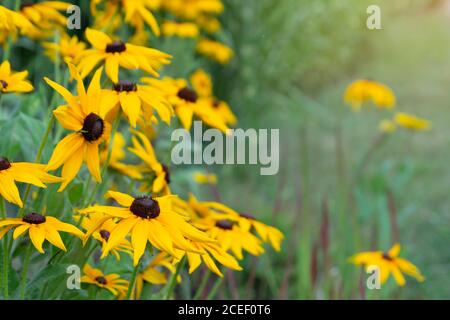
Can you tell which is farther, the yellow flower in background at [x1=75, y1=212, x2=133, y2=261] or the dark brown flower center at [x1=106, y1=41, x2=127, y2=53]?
the dark brown flower center at [x1=106, y1=41, x2=127, y2=53]

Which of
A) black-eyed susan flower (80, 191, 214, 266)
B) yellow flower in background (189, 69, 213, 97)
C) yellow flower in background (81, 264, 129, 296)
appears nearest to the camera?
black-eyed susan flower (80, 191, 214, 266)

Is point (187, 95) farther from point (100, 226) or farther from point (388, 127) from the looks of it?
point (388, 127)

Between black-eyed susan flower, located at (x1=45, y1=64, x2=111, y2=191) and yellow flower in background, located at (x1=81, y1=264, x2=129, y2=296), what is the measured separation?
0.69 feet

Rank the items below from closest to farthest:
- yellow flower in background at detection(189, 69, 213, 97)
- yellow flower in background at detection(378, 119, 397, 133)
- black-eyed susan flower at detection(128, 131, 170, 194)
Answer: black-eyed susan flower at detection(128, 131, 170, 194) < yellow flower in background at detection(378, 119, 397, 133) < yellow flower in background at detection(189, 69, 213, 97)

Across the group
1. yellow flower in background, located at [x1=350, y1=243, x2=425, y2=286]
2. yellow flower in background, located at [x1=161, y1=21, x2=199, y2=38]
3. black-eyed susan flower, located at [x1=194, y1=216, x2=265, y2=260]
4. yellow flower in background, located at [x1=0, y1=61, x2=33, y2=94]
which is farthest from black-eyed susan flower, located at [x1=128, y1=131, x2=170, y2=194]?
yellow flower in background, located at [x1=161, y1=21, x2=199, y2=38]

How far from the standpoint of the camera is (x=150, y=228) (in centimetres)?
109

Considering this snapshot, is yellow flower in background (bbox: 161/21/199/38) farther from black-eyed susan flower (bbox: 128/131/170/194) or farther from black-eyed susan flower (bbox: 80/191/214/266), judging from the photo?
black-eyed susan flower (bbox: 80/191/214/266)

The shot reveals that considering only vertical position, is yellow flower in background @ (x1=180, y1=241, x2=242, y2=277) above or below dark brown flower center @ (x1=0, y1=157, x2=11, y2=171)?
below

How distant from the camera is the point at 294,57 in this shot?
4.98 m

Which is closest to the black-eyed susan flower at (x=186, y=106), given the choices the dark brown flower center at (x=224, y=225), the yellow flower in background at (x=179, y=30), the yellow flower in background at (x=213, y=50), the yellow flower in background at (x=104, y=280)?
the dark brown flower center at (x=224, y=225)

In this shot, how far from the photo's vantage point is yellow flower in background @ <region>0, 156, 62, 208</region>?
1.09 meters

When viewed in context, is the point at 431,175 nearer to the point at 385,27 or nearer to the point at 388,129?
the point at 388,129

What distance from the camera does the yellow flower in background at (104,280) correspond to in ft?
4.28
